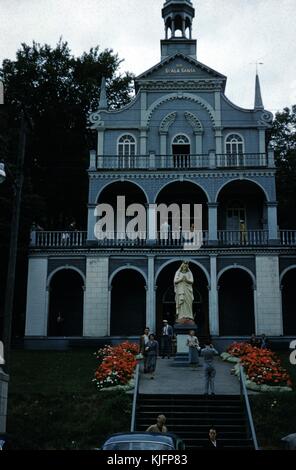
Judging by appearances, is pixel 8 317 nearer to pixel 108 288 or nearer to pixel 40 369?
pixel 40 369

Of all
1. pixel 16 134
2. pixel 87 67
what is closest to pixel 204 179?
pixel 16 134

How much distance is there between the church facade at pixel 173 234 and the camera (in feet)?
113

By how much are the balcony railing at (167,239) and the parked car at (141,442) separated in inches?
889

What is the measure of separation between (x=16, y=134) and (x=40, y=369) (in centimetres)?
1428

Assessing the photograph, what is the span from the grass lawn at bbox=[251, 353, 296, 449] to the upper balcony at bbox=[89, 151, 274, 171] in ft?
59.0

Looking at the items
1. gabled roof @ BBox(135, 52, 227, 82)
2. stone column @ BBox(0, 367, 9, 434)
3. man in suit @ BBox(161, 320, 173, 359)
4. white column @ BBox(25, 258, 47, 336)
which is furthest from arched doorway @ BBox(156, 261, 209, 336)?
stone column @ BBox(0, 367, 9, 434)

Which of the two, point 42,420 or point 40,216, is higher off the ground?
point 40,216

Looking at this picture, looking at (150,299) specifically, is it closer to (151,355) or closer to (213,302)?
(213,302)

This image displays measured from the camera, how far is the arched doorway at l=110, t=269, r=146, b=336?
117 ft

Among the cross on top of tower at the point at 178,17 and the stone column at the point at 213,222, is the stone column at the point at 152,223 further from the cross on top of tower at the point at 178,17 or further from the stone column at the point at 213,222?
the cross on top of tower at the point at 178,17

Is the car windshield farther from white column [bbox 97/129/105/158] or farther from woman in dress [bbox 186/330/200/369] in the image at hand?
white column [bbox 97/129/105/158]

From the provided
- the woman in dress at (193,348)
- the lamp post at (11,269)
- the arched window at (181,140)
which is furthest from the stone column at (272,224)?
the lamp post at (11,269)

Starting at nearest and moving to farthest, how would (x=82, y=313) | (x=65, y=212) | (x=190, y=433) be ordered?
(x=190, y=433), (x=82, y=313), (x=65, y=212)

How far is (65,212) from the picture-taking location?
44188 mm
